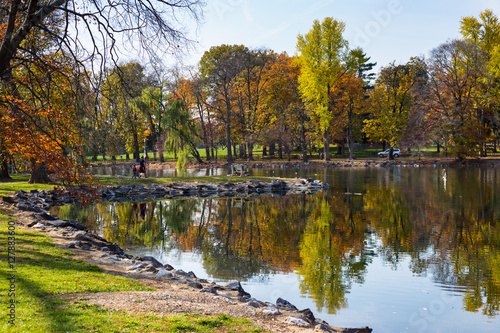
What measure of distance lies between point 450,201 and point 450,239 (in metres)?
8.88

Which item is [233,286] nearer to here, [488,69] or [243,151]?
[488,69]

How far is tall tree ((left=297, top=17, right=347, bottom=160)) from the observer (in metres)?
50.3

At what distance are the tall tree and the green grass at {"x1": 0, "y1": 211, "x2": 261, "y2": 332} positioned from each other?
4549cm

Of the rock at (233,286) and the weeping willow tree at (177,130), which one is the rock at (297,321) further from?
the weeping willow tree at (177,130)

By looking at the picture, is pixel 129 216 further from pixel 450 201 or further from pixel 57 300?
pixel 450 201

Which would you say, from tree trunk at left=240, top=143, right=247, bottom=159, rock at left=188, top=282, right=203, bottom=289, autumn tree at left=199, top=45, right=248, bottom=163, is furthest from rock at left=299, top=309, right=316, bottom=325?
tree trunk at left=240, top=143, right=247, bottom=159

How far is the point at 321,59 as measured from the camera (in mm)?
51344

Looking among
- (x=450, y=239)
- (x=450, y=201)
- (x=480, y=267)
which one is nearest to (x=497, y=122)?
(x=450, y=201)

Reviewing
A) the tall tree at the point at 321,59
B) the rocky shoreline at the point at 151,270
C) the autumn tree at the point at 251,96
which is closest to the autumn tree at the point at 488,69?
the tall tree at the point at 321,59

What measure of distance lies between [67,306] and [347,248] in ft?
28.9

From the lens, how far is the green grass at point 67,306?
516 cm

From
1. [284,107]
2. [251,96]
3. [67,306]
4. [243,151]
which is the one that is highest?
[251,96]

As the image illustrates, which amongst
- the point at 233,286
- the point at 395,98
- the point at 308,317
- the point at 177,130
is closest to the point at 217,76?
the point at 177,130

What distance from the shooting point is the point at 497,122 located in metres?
49.5
